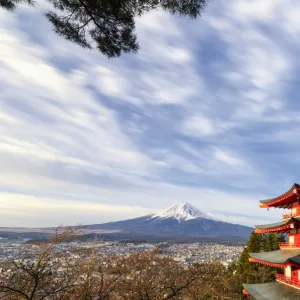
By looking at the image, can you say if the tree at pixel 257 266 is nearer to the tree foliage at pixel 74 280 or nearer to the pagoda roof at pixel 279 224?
the tree foliage at pixel 74 280

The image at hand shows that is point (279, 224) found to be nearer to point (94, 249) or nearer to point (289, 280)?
point (289, 280)

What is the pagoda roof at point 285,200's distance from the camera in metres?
13.7

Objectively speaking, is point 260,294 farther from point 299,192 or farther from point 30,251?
point 30,251

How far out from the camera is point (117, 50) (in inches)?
291

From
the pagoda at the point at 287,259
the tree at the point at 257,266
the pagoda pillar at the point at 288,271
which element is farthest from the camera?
the tree at the point at 257,266

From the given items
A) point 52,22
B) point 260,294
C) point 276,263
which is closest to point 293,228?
point 276,263

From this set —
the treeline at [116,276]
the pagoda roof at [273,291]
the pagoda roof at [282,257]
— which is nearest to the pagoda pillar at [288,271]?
the pagoda roof at [273,291]

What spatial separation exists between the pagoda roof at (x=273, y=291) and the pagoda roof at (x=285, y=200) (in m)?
4.17

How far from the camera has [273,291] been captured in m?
14.5

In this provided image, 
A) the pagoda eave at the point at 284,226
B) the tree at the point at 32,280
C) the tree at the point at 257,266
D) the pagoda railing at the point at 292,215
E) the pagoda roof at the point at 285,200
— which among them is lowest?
the tree at the point at 257,266

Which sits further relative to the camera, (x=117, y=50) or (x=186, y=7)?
(x=117, y=50)

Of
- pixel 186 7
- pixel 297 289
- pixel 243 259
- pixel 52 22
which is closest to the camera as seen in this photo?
pixel 186 7

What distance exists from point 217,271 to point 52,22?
18.0 m

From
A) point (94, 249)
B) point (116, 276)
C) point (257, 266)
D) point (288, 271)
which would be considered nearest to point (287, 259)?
point (288, 271)
